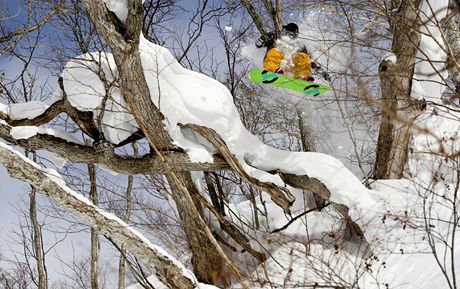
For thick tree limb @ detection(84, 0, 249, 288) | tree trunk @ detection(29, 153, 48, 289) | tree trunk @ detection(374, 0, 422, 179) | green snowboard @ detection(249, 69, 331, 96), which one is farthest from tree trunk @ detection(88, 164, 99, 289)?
tree trunk @ detection(374, 0, 422, 179)

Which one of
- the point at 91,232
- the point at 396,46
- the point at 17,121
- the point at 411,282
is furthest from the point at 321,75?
the point at 91,232

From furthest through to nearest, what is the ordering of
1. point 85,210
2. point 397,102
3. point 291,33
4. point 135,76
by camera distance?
point 291,33 < point 397,102 < point 135,76 < point 85,210

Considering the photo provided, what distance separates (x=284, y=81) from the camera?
734cm

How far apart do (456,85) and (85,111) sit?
7.80 m

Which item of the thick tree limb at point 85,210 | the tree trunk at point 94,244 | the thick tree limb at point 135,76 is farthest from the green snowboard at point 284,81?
the tree trunk at point 94,244

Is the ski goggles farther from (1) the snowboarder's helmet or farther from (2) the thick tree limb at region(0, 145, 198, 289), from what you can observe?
(2) the thick tree limb at region(0, 145, 198, 289)

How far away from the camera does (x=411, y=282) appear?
472cm

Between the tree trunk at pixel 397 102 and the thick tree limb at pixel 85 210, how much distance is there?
409 cm

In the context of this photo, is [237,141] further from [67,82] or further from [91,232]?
[91,232]

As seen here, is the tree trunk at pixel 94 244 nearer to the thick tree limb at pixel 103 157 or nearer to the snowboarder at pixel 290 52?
the thick tree limb at pixel 103 157

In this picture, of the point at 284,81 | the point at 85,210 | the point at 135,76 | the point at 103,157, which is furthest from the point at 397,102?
the point at 85,210

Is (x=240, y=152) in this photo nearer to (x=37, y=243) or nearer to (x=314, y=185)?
(x=314, y=185)

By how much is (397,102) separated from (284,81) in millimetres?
1982

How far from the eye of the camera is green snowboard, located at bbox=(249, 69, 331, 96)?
716 centimetres
